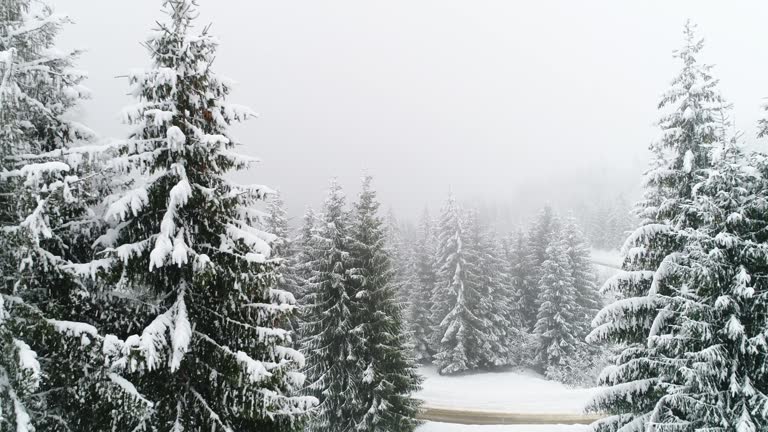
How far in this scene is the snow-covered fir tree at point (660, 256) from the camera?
37.5 ft

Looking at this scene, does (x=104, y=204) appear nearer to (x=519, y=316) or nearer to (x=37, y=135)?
(x=37, y=135)

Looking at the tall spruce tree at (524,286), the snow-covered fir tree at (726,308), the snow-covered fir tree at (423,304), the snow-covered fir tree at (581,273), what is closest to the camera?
the snow-covered fir tree at (726,308)

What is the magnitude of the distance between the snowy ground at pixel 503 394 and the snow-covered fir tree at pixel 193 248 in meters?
20.0

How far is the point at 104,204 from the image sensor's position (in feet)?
24.6

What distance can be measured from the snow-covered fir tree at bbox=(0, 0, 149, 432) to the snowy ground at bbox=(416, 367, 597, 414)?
21454 mm

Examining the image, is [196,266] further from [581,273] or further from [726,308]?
[581,273]

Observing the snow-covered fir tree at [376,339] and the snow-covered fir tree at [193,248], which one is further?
the snow-covered fir tree at [376,339]

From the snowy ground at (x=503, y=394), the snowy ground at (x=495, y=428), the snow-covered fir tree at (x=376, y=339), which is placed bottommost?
the snowy ground at (x=495, y=428)

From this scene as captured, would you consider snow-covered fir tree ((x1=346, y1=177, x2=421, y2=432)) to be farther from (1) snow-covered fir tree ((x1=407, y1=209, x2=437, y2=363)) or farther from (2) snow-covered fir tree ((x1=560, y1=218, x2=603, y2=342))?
(2) snow-covered fir tree ((x1=560, y1=218, x2=603, y2=342))

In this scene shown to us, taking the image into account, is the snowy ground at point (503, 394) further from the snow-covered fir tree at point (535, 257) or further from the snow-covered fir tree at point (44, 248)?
the snow-covered fir tree at point (44, 248)

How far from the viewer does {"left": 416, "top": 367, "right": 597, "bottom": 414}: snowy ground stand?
27.4m

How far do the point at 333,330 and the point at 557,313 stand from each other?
78.3ft

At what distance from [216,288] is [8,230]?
296cm

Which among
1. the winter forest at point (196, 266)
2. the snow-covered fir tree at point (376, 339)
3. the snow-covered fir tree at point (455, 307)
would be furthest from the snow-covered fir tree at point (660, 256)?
the snow-covered fir tree at point (455, 307)
